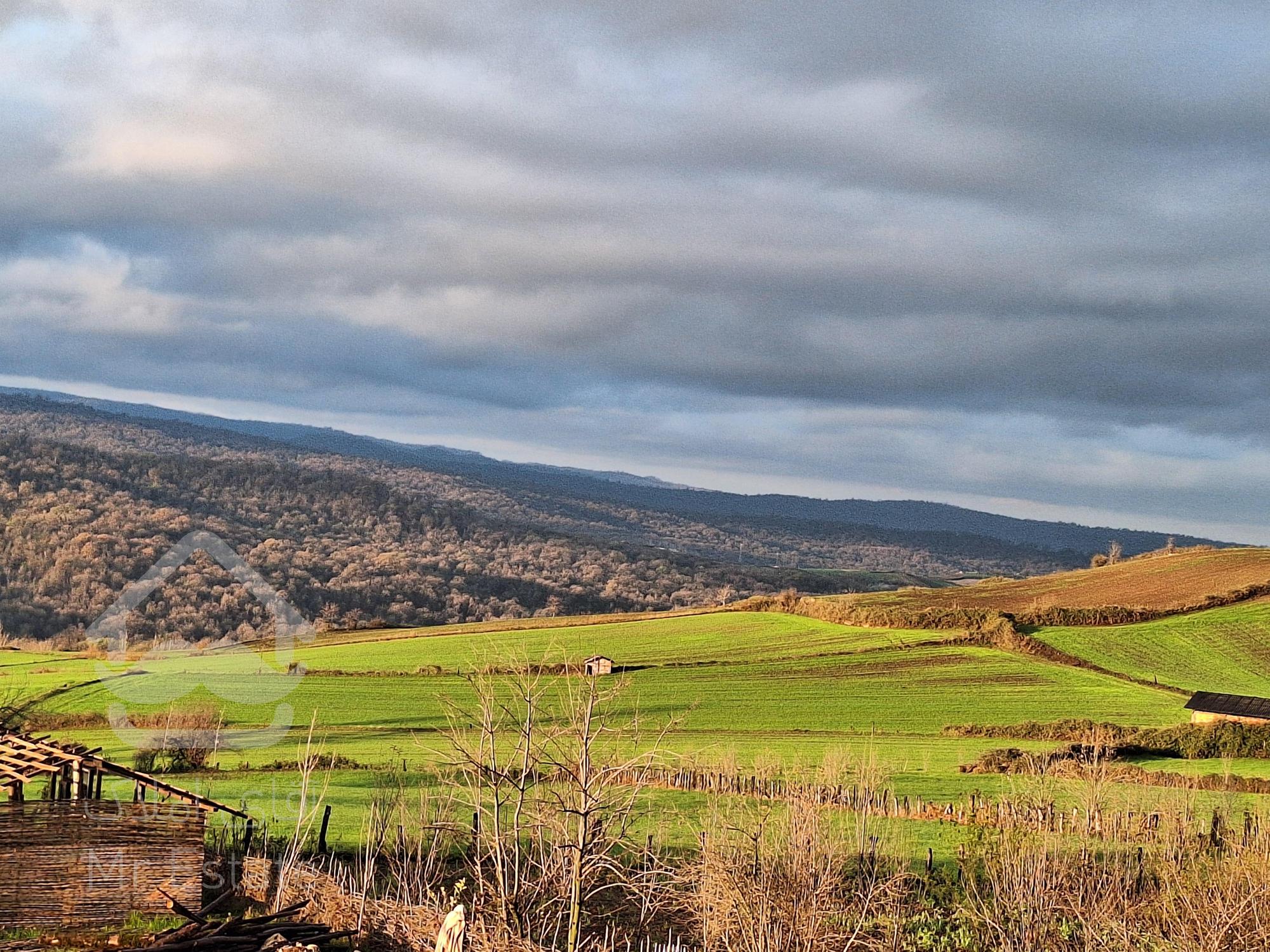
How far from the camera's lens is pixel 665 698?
1853 inches

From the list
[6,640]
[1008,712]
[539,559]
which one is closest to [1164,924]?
[1008,712]

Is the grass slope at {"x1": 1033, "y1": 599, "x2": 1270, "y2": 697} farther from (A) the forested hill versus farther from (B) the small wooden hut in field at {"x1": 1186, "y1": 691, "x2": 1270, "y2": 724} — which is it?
(A) the forested hill

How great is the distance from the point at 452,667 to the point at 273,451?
14780 centimetres

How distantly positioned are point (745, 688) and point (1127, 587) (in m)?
25.6

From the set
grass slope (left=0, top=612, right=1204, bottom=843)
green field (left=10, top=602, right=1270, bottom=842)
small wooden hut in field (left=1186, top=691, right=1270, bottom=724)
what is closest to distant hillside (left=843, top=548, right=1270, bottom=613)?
green field (left=10, top=602, right=1270, bottom=842)

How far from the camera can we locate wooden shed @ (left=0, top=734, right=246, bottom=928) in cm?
1593

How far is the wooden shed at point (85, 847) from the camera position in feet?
52.3

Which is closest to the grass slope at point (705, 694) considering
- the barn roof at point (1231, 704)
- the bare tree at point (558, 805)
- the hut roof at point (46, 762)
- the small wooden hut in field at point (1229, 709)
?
the barn roof at point (1231, 704)

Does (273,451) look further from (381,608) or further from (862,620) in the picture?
(862,620)

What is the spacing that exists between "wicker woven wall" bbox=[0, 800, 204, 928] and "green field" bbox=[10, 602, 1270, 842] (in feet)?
37.7

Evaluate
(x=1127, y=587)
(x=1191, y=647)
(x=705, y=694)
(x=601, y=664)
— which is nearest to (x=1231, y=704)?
(x=1191, y=647)

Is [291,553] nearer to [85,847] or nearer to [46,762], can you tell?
[46,762]

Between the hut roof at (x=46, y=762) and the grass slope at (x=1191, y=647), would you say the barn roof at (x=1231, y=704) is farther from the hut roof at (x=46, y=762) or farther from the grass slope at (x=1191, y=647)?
the hut roof at (x=46, y=762)

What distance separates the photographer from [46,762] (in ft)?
53.5
